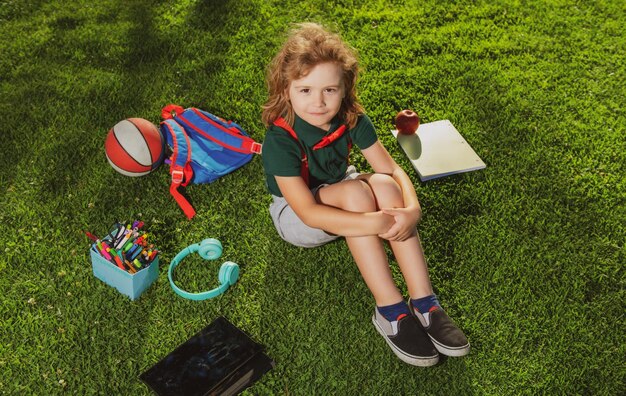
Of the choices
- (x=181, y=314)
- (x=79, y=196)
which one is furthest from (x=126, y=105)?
(x=181, y=314)

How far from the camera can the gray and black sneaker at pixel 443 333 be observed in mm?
3025

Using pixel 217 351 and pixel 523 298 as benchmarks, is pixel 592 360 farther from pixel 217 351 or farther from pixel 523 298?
pixel 217 351

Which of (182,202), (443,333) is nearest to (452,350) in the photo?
(443,333)

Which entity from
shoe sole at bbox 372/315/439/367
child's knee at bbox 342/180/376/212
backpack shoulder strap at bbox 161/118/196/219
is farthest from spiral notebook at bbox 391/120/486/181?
backpack shoulder strap at bbox 161/118/196/219

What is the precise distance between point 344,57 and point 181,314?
1.60 meters

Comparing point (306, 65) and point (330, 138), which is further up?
point (306, 65)

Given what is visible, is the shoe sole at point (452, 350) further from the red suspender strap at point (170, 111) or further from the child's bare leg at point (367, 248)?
the red suspender strap at point (170, 111)

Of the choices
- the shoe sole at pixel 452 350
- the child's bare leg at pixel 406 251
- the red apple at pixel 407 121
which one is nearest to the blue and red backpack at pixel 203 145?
the red apple at pixel 407 121

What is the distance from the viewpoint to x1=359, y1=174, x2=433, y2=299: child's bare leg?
314cm

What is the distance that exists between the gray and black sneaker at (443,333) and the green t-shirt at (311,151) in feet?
2.95

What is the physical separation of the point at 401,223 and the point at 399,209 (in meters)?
0.08

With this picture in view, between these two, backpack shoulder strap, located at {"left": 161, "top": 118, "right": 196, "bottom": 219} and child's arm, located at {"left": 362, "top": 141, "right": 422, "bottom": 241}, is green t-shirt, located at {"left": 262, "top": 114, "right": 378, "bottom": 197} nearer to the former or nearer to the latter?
child's arm, located at {"left": 362, "top": 141, "right": 422, "bottom": 241}

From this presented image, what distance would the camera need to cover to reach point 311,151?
3182 millimetres

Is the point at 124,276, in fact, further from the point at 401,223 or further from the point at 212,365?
the point at 401,223
